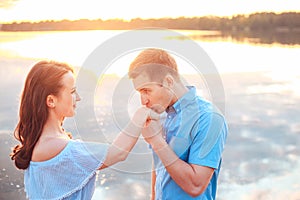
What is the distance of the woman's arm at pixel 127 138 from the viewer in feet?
6.21

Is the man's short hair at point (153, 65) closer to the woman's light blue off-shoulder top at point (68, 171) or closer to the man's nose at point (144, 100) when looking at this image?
the man's nose at point (144, 100)

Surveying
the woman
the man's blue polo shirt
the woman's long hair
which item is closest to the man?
the man's blue polo shirt

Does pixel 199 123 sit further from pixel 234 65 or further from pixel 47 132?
pixel 234 65

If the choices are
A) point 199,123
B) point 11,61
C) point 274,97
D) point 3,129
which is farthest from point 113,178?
point 11,61

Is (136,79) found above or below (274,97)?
above

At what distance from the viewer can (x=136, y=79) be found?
77.7 inches

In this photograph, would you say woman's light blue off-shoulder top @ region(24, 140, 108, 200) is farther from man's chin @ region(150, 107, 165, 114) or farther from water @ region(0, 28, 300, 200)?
man's chin @ region(150, 107, 165, 114)

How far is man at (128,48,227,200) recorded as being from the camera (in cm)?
192

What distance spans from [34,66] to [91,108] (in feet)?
0.94

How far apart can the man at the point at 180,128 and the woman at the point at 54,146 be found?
15cm

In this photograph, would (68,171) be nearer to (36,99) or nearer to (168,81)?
(36,99)

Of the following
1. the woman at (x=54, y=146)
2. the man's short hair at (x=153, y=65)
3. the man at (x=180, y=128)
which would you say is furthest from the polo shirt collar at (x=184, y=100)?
the woman at (x=54, y=146)

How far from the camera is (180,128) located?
2012mm

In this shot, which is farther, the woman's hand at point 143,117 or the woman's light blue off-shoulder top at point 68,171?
the woman's light blue off-shoulder top at point 68,171
